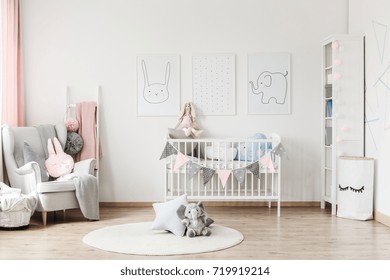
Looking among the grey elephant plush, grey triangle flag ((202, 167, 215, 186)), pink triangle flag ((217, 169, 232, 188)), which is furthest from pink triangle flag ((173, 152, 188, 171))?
the grey elephant plush

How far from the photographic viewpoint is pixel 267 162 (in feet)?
17.2

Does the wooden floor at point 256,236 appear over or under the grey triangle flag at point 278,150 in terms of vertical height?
under

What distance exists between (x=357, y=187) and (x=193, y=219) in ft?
5.62

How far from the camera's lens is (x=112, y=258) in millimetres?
3617

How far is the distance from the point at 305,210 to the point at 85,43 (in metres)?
2.82

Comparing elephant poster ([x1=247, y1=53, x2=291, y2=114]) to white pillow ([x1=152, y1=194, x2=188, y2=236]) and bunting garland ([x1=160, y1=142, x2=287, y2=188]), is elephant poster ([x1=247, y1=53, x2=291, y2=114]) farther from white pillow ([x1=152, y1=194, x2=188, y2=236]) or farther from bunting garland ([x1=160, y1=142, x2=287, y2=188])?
white pillow ([x1=152, y1=194, x2=188, y2=236])

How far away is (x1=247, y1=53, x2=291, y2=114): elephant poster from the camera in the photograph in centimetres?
579

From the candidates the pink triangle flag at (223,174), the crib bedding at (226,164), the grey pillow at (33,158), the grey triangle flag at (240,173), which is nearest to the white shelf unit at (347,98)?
the crib bedding at (226,164)

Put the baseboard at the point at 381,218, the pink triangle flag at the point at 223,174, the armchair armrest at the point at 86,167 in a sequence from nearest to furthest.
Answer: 1. the baseboard at the point at 381,218
2. the pink triangle flag at the point at 223,174
3. the armchair armrest at the point at 86,167

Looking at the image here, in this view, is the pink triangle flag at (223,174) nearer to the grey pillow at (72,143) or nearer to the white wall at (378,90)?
the white wall at (378,90)

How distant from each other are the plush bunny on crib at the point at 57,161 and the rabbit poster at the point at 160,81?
3.21 feet

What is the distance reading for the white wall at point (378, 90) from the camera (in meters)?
4.79
